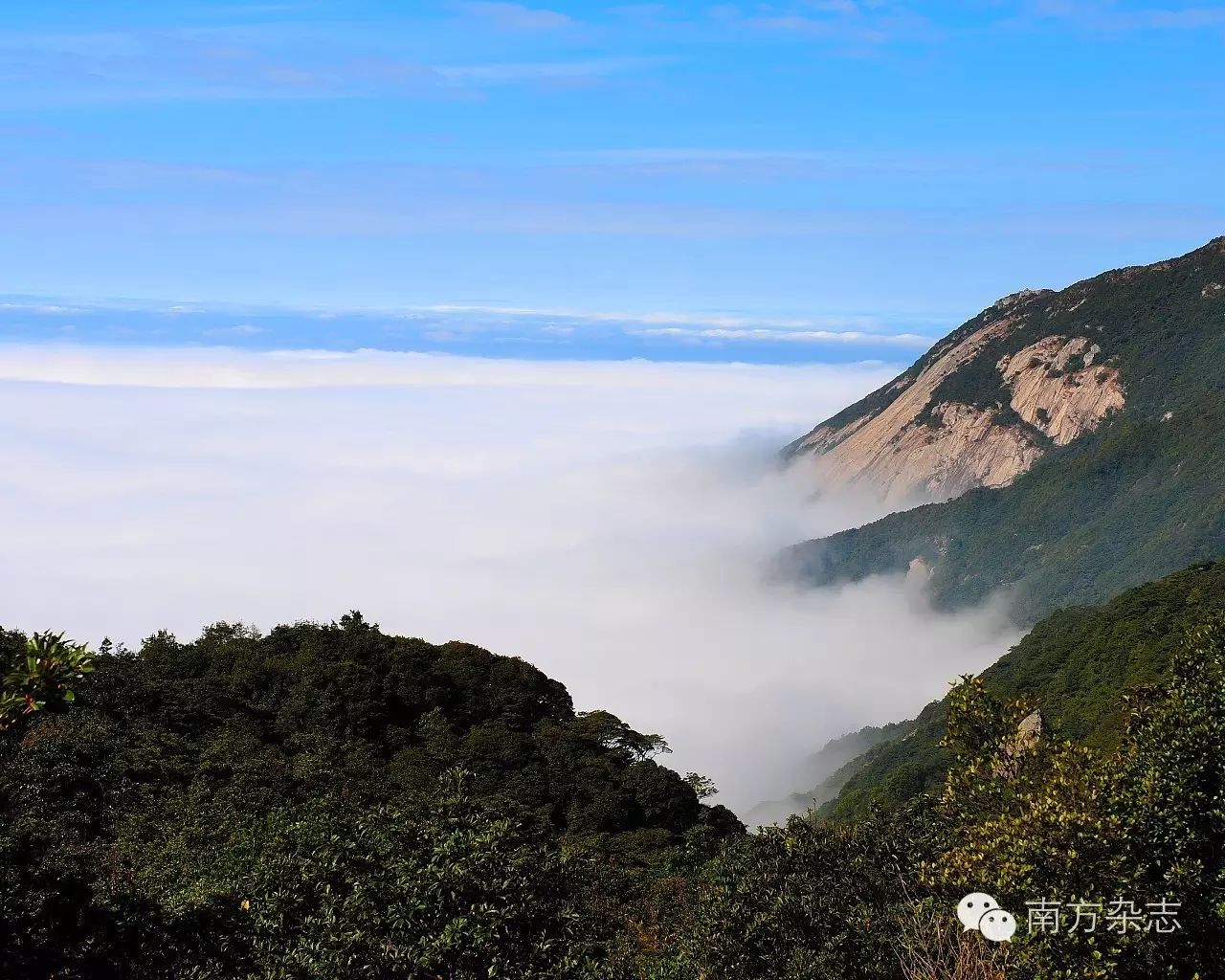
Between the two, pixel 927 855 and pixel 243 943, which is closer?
pixel 243 943

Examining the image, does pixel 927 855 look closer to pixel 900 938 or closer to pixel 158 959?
pixel 900 938

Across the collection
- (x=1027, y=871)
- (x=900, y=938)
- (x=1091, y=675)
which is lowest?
(x=1091, y=675)

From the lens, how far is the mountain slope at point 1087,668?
224ft

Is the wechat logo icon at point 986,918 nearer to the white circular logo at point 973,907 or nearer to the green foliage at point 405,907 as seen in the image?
the white circular logo at point 973,907

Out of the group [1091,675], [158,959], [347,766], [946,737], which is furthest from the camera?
[1091,675]

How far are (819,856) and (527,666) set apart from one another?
41148 mm

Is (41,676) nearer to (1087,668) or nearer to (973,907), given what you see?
(973,907)

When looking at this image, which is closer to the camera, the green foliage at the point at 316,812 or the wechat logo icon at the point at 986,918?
the wechat logo icon at the point at 986,918

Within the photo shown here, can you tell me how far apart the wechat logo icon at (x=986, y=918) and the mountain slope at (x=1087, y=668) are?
34407 millimetres

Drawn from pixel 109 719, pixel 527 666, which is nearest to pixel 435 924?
pixel 109 719

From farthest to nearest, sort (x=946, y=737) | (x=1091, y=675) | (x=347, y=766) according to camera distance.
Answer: (x=1091, y=675)
(x=347, y=766)
(x=946, y=737)

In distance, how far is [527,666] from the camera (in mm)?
63875

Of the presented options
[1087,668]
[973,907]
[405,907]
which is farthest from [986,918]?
[1087,668]

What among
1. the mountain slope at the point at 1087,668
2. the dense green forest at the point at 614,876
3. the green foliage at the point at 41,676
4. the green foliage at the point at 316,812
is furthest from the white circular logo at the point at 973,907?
the mountain slope at the point at 1087,668
